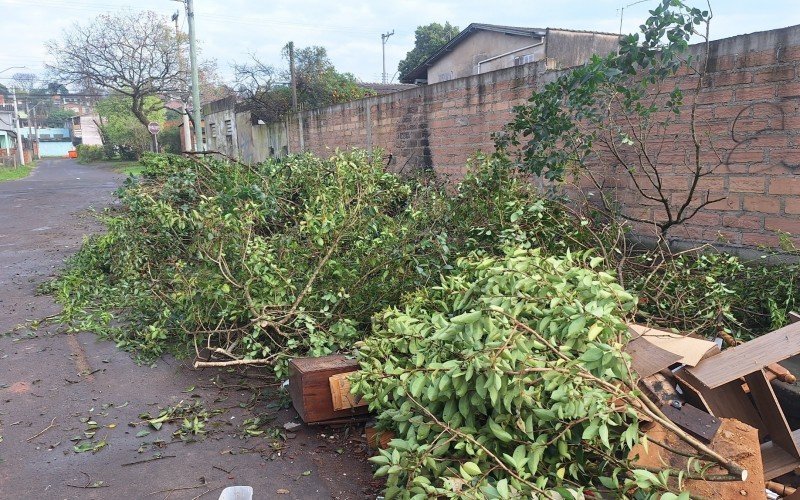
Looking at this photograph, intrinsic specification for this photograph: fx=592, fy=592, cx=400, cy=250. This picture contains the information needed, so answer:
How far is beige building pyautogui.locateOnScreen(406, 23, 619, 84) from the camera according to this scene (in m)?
12.9

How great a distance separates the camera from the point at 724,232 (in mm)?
4426

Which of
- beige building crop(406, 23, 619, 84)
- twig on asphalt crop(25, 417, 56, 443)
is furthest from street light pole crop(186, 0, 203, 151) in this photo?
twig on asphalt crop(25, 417, 56, 443)

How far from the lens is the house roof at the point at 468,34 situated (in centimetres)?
1770

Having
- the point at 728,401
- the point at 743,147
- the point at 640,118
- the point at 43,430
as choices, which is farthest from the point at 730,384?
the point at 43,430

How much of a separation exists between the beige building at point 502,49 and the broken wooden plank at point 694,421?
439 inches

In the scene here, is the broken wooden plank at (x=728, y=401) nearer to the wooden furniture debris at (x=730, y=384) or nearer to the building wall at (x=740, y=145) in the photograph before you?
the wooden furniture debris at (x=730, y=384)

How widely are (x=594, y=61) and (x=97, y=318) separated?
15.9 ft

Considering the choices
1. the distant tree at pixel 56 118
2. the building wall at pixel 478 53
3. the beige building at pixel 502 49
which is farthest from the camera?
the distant tree at pixel 56 118

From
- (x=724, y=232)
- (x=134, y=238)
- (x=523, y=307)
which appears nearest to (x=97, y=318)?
(x=134, y=238)

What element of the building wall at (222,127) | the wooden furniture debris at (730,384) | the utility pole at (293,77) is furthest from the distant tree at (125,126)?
the wooden furniture debris at (730,384)

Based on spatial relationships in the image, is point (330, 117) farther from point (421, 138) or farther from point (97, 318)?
point (97, 318)

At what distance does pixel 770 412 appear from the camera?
2715mm

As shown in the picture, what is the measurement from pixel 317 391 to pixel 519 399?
1.35 meters

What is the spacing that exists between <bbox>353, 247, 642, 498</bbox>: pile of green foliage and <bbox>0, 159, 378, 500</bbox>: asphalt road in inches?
20.4
